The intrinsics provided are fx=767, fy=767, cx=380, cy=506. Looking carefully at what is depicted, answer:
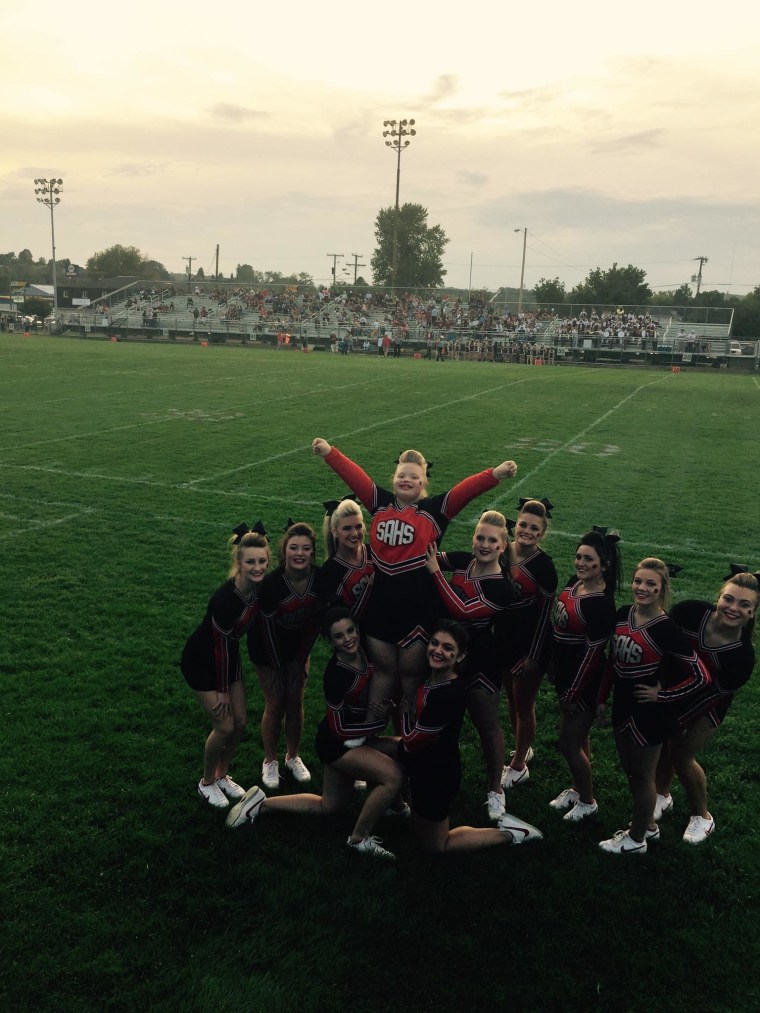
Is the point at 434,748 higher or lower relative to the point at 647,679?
lower

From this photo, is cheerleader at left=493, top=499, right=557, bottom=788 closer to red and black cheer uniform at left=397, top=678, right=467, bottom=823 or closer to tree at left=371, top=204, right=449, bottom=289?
red and black cheer uniform at left=397, top=678, right=467, bottom=823

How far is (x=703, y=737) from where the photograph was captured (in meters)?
4.00

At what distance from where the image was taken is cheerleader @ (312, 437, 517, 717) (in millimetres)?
4066

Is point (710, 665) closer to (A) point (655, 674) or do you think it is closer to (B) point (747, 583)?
(A) point (655, 674)

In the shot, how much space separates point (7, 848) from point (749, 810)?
398 cm

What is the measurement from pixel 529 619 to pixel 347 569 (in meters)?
1.08

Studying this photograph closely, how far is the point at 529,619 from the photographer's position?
4.38 m

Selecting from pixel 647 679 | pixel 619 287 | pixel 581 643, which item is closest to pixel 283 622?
pixel 581 643

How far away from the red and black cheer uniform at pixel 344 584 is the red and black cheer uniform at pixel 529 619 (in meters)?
0.79

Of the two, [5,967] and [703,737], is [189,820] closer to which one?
[5,967]

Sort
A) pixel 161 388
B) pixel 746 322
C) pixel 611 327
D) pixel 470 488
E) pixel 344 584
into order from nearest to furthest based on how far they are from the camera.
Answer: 1. pixel 344 584
2. pixel 470 488
3. pixel 161 388
4. pixel 611 327
5. pixel 746 322

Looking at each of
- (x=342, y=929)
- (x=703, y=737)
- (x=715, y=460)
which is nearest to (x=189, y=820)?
(x=342, y=929)

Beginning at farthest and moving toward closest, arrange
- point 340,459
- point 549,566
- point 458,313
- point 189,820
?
point 458,313 → point 340,459 → point 549,566 → point 189,820

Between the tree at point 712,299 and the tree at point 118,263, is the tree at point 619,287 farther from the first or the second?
the tree at point 118,263
